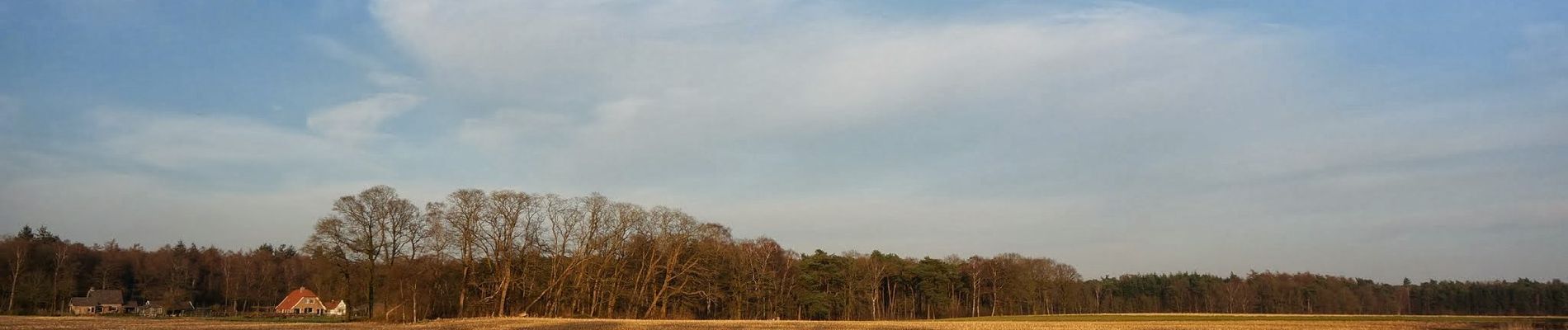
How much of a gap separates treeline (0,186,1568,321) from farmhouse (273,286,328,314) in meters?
6.67

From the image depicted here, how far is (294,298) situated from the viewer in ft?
354

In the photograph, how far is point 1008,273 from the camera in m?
110

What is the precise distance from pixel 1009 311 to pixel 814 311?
103 ft

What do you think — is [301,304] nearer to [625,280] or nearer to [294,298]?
[294,298]

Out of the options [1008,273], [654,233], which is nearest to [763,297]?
[654,233]

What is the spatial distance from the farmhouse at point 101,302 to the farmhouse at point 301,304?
15.2 meters

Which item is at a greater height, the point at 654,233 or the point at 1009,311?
the point at 654,233

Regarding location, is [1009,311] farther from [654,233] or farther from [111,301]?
[111,301]

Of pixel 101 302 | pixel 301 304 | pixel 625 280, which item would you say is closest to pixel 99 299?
pixel 101 302

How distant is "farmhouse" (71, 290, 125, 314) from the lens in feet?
316

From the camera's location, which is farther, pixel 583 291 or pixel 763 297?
pixel 763 297

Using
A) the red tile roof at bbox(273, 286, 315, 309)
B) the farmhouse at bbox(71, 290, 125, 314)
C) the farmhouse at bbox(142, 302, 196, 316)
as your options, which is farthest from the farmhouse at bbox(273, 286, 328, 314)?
the farmhouse at bbox(71, 290, 125, 314)

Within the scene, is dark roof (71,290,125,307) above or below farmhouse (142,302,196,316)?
above

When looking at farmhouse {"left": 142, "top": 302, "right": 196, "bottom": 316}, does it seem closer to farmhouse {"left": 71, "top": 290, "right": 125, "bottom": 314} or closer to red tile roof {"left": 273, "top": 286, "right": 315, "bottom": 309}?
farmhouse {"left": 71, "top": 290, "right": 125, "bottom": 314}
